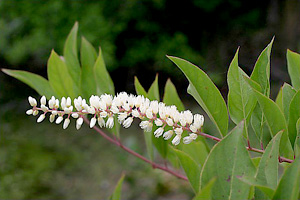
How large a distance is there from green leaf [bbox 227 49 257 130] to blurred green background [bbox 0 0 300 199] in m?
1.88

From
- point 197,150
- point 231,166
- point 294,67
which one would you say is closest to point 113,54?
point 197,150

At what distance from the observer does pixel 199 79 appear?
45cm

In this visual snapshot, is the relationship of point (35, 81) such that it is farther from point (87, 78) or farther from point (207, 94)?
point (207, 94)

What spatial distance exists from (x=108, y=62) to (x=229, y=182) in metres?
2.61

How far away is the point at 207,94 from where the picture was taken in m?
0.46

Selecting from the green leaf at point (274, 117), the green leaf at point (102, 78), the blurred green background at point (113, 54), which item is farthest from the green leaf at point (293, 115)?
the blurred green background at point (113, 54)

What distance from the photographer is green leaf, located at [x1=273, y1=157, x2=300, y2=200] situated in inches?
12.1

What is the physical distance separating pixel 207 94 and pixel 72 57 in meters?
0.35

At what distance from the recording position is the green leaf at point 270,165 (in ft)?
1.11

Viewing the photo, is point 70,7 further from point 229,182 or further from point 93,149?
point 229,182

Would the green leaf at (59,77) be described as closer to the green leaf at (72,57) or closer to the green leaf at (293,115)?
the green leaf at (72,57)

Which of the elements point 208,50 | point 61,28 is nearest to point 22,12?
point 61,28

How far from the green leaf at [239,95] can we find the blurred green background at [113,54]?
74.0 inches

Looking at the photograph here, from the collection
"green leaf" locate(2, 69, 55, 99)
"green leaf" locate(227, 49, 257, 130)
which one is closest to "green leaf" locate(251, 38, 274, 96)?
"green leaf" locate(227, 49, 257, 130)
